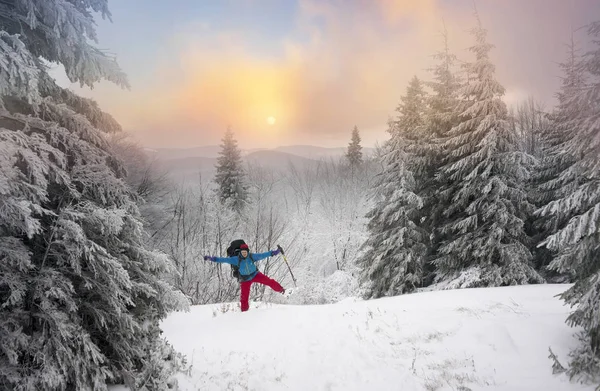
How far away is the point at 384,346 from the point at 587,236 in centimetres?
384

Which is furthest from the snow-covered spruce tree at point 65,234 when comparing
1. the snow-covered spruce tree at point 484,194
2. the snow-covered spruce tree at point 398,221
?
the snow-covered spruce tree at point 484,194

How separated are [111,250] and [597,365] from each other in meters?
6.90

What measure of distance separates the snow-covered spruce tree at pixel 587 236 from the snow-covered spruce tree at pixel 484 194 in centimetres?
926

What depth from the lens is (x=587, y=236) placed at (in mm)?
4887

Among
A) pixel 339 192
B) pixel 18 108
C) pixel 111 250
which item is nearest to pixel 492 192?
pixel 111 250

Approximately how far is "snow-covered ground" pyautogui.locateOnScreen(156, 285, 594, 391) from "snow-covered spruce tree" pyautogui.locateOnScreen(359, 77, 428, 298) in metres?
6.89

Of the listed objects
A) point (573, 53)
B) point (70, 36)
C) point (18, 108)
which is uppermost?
point (573, 53)

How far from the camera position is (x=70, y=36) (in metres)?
4.39

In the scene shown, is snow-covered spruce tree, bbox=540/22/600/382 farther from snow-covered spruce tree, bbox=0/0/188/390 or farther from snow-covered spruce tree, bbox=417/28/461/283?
snow-covered spruce tree, bbox=417/28/461/283

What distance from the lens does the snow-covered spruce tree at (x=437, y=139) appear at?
1628cm

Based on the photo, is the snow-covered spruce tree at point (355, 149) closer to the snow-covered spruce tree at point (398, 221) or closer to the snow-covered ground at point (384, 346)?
the snow-covered spruce tree at point (398, 221)

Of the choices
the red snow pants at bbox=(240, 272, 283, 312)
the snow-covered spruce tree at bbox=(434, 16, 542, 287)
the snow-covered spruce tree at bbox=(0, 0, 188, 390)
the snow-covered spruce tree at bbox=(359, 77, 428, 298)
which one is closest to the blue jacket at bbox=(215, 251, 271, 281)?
the red snow pants at bbox=(240, 272, 283, 312)

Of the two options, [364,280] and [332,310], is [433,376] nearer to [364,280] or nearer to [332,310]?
[332,310]

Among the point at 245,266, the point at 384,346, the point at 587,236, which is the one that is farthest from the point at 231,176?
the point at 587,236
